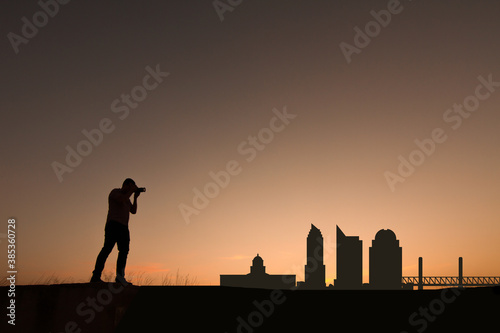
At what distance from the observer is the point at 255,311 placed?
7.30 metres

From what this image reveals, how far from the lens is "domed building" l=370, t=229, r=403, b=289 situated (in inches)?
5084

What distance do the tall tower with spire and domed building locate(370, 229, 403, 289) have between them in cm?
1245

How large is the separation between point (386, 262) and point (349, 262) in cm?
1102

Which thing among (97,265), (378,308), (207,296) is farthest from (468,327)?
(97,265)

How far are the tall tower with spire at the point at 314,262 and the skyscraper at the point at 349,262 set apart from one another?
15.0 feet

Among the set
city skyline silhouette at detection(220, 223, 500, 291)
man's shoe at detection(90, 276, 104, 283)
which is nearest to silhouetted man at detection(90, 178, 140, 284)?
man's shoe at detection(90, 276, 104, 283)

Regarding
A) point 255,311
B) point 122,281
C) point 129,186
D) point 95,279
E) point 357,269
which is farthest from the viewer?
point 357,269

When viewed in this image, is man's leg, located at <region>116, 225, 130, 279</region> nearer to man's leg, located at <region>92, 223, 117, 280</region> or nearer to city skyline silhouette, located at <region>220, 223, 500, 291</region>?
man's leg, located at <region>92, 223, 117, 280</region>

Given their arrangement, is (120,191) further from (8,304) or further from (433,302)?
(433,302)

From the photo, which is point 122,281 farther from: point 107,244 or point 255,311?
point 255,311

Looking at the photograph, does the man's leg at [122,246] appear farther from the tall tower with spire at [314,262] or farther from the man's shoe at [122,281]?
the tall tower with spire at [314,262]

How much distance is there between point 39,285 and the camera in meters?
7.23

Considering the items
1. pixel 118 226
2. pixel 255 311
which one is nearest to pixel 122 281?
pixel 118 226

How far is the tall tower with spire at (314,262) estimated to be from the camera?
131 metres
